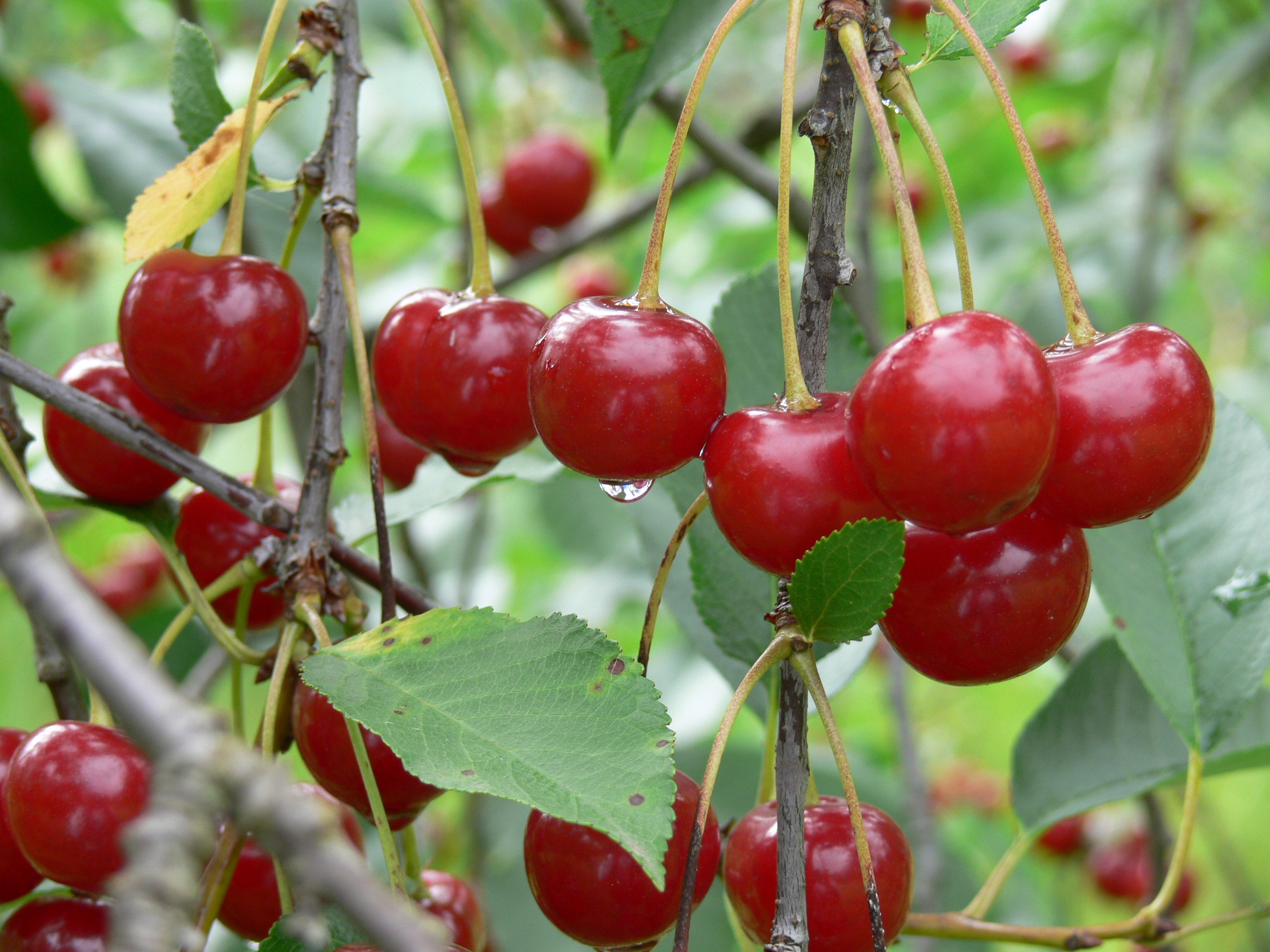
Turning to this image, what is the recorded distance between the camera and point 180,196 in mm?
750

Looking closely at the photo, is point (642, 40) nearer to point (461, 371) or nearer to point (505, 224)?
point (461, 371)

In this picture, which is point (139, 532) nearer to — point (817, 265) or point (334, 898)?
point (817, 265)

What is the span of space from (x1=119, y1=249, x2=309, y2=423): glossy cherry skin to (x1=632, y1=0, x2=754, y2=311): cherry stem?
265 mm

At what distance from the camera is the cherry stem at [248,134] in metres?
0.71

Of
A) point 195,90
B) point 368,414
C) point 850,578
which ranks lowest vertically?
point 850,578

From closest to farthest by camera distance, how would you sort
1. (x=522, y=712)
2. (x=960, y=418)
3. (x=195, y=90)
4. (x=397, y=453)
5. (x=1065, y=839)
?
1. (x=960, y=418)
2. (x=522, y=712)
3. (x=195, y=90)
4. (x=397, y=453)
5. (x=1065, y=839)

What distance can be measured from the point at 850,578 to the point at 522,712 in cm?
19

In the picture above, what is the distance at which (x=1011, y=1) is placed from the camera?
66cm

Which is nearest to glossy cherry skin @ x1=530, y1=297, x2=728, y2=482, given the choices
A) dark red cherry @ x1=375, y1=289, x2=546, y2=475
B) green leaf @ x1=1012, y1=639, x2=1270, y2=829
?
dark red cherry @ x1=375, y1=289, x2=546, y2=475

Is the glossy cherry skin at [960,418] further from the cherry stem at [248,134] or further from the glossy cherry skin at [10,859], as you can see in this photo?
A: the glossy cherry skin at [10,859]

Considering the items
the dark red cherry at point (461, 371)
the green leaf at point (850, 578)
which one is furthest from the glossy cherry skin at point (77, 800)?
the green leaf at point (850, 578)

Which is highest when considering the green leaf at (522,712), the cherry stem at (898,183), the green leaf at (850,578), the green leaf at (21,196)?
the green leaf at (21,196)

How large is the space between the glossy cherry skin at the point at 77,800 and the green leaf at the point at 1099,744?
0.74 m

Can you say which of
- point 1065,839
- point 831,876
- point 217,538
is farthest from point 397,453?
point 1065,839
